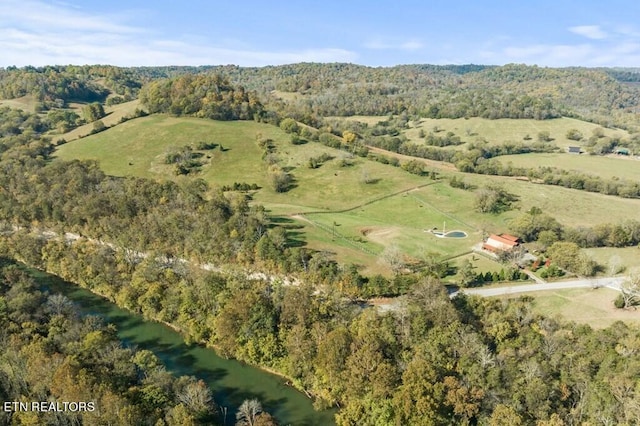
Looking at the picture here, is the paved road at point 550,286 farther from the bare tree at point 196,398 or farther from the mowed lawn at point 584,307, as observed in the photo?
the bare tree at point 196,398

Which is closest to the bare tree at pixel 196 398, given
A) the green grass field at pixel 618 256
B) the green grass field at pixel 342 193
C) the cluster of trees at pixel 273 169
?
the green grass field at pixel 342 193

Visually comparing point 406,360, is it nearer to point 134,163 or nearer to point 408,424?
point 408,424

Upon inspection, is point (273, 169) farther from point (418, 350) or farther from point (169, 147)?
point (418, 350)

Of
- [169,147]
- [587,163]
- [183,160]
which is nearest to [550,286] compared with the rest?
[183,160]

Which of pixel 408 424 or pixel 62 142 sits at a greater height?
pixel 62 142

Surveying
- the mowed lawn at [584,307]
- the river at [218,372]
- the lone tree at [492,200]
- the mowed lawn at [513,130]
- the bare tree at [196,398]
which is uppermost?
the mowed lawn at [513,130]

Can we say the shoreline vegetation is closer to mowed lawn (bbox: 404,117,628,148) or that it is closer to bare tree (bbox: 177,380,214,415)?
bare tree (bbox: 177,380,214,415)

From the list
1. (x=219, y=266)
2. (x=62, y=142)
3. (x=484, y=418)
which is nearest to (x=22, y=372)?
(x=219, y=266)
